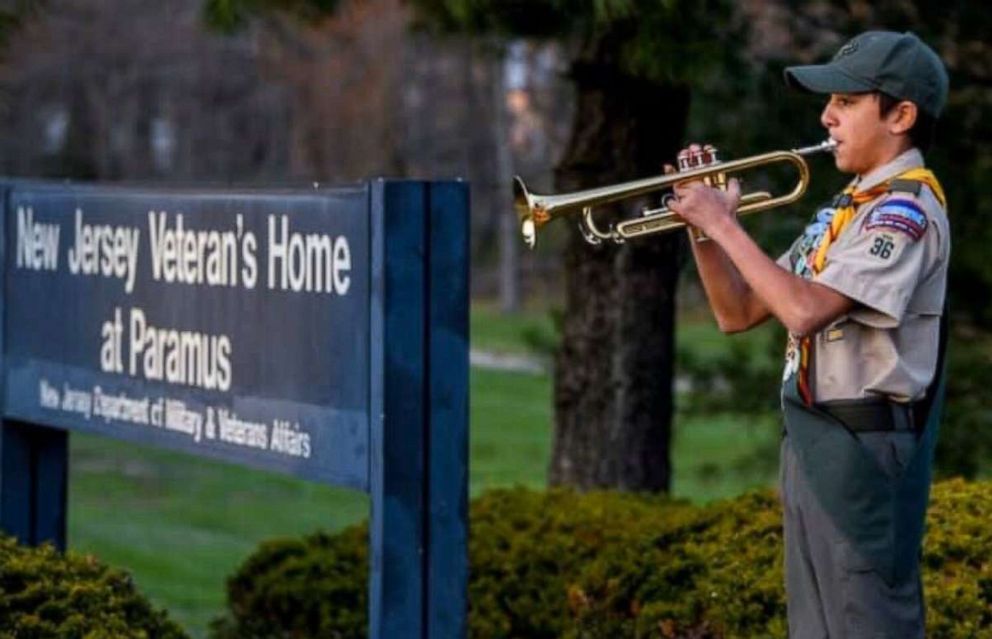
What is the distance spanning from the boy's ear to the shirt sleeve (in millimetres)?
154

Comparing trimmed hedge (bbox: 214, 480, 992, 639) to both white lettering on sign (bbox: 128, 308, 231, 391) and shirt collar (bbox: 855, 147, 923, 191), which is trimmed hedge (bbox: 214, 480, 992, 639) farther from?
shirt collar (bbox: 855, 147, 923, 191)

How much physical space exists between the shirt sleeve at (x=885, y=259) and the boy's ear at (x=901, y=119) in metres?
0.15

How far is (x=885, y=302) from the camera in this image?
3785 mm

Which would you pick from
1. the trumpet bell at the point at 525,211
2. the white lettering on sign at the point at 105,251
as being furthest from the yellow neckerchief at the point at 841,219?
the white lettering on sign at the point at 105,251

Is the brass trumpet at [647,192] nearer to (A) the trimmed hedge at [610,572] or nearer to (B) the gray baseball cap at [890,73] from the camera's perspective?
(B) the gray baseball cap at [890,73]

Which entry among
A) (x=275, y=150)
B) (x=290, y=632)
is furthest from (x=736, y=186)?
(x=275, y=150)

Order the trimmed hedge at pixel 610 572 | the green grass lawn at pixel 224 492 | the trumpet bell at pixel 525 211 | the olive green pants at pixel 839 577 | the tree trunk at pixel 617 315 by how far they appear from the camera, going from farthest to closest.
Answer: the green grass lawn at pixel 224 492, the tree trunk at pixel 617 315, the trimmed hedge at pixel 610 572, the trumpet bell at pixel 525 211, the olive green pants at pixel 839 577

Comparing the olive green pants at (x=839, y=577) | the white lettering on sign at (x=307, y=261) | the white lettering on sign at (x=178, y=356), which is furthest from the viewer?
the white lettering on sign at (x=178, y=356)

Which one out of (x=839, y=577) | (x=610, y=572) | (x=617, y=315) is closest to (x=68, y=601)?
(x=610, y=572)

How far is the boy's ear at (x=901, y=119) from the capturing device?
3934mm

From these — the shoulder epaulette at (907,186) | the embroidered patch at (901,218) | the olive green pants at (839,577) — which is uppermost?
the shoulder epaulette at (907,186)

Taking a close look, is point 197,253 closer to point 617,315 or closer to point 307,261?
point 307,261

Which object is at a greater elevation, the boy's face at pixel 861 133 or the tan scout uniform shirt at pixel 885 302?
the boy's face at pixel 861 133

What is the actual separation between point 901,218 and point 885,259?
0.08m
